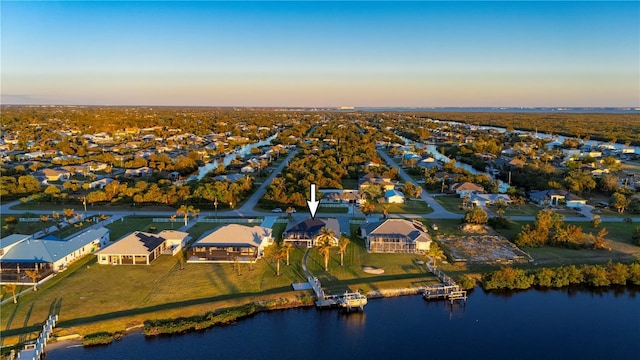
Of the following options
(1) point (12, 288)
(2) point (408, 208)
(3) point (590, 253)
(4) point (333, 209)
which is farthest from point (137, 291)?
(3) point (590, 253)

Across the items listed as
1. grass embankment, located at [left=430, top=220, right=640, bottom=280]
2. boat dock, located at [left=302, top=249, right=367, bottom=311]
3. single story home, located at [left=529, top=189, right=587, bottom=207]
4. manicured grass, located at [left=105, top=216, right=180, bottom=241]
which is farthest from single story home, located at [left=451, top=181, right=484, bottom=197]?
manicured grass, located at [left=105, top=216, right=180, bottom=241]

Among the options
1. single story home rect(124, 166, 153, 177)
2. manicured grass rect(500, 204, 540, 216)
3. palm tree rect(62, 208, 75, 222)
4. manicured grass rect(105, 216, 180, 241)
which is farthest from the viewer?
single story home rect(124, 166, 153, 177)

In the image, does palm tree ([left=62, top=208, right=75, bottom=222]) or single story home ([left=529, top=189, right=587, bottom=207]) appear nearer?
palm tree ([left=62, top=208, right=75, bottom=222])

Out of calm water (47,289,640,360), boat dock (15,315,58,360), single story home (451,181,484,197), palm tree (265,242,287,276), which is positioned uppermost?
single story home (451,181,484,197)

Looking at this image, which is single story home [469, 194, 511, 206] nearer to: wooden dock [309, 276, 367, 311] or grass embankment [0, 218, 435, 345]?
grass embankment [0, 218, 435, 345]

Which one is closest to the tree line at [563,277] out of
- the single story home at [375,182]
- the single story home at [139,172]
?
the single story home at [375,182]

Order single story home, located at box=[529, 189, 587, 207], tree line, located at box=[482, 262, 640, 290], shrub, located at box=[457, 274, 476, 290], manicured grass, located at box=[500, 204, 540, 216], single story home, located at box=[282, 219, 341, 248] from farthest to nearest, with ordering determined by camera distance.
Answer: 1. single story home, located at box=[529, 189, 587, 207]
2. manicured grass, located at box=[500, 204, 540, 216]
3. single story home, located at box=[282, 219, 341, 248]
4. tree line, located at box=[482, 262, 640, 290]
5. shrub, located at box=[457, 274, 476, 290]
